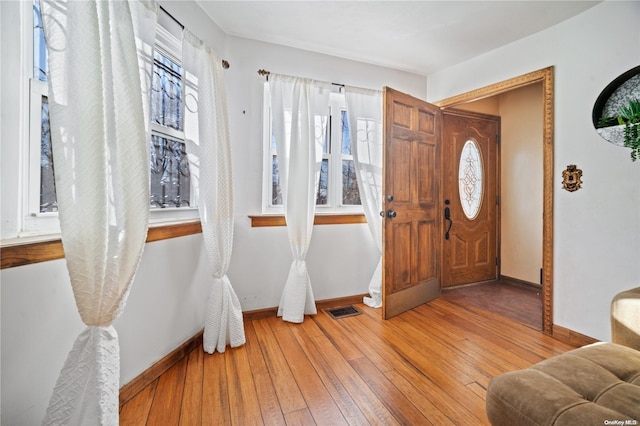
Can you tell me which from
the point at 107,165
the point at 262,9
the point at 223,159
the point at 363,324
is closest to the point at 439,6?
the point at 262,9

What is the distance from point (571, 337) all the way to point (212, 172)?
297 cm

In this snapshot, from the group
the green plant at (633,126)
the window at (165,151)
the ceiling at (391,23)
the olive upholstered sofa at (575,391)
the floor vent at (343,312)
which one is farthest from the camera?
the floor vent at (343,312)

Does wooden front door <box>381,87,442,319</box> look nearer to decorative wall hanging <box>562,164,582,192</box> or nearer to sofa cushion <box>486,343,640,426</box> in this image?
decorative wall hanging <box>562,164,582,192</box>

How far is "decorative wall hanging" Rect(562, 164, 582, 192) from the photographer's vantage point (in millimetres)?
2186

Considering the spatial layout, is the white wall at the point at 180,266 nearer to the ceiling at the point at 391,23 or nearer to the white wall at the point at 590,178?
the ceiling at the point at 391,23

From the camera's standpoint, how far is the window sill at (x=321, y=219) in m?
2.62

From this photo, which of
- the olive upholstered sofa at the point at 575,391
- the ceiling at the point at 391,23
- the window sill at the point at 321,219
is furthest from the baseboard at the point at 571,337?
the ceiling at the point at 391,23

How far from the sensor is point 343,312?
2791mm

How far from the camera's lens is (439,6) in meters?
2.12

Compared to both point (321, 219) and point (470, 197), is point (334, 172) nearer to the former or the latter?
point (321, 219)

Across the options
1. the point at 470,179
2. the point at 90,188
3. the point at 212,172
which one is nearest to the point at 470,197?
the point at 470,179

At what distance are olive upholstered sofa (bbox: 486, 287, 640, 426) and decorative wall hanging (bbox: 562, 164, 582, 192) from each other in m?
1.42

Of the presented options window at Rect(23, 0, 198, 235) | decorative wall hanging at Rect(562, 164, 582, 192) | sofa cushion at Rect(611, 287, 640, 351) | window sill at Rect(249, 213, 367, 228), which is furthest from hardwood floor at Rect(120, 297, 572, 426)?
decorative wall hanging at Rect(562, 164, 582, 192)

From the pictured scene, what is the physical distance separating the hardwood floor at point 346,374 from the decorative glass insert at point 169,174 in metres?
1.10
